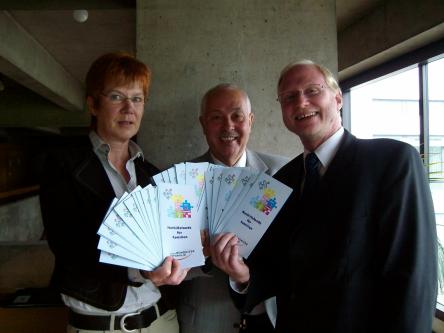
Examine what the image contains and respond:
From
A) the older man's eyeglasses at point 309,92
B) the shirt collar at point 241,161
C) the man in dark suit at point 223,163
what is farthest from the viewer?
the shirt collar at point 241,161

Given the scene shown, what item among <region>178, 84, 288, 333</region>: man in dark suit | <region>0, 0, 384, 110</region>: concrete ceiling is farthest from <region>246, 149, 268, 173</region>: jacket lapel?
<region>0, 0, 384, 110</region>: concrete ceiling

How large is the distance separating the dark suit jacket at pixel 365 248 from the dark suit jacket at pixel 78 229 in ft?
2.27

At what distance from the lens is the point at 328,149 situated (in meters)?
1.40

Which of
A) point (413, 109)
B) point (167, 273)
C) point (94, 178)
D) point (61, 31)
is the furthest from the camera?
point (61, 31)

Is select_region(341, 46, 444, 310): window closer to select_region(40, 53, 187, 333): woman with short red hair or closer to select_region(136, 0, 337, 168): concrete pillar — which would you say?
select_region(136, 0, 337, 168): concrete pillar

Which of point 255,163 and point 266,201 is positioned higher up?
point 255,163

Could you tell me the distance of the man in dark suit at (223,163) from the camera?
1728 millimetres

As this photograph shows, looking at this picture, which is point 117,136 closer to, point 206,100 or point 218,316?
point 206,100

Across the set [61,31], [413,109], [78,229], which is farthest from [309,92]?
[61,31]

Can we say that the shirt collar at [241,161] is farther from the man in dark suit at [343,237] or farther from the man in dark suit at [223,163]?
the man in dark suit at [343,237]

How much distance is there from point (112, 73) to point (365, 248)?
48.4 inches

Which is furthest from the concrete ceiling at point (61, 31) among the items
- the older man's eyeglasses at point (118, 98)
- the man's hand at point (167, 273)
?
the man's hand at point (167, 273)

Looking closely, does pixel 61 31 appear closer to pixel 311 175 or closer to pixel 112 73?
pixel 112 73

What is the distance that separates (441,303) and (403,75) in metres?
2.71
